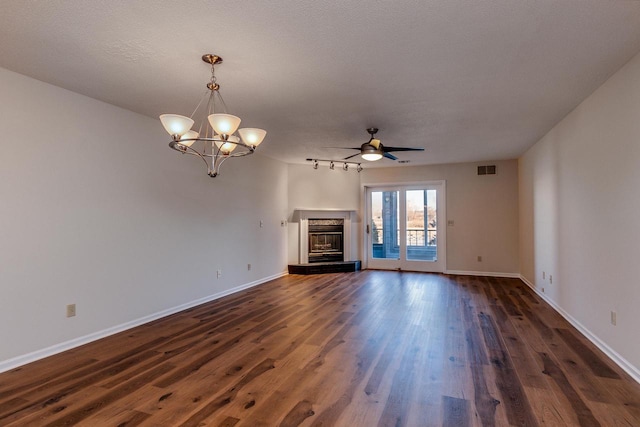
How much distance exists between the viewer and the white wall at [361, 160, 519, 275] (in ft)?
22.8

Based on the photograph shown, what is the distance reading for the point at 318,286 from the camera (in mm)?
6078

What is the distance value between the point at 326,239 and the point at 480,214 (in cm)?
343

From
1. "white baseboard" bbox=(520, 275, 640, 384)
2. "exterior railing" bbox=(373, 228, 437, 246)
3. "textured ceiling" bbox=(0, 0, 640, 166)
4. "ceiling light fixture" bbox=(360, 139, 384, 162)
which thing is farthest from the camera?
"exterior railing" bbox=(373, 228, 437, 246)

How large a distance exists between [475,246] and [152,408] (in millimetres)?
6742

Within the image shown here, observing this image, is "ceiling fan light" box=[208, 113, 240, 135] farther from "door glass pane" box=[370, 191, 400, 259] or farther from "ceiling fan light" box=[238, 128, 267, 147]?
"door glass pane" box=[370, 191, 400, 259]

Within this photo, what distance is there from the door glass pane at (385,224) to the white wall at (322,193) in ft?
1.24

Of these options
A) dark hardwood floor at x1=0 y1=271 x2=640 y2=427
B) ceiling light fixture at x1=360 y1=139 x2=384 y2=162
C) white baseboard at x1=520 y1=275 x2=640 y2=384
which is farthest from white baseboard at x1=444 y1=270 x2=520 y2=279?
ceiling light fixture at x1=360 y1=139 x2=384 y2=162

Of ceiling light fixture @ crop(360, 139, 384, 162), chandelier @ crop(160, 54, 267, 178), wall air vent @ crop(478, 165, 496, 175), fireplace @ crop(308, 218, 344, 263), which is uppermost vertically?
wall air vent @ crop(478, 165, 496, 175)

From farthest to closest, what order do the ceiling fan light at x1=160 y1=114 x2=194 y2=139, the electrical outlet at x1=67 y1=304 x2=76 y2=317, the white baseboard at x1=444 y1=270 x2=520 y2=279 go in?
1. the white baseboard at x1=444 y1=270 x2=520 y2=279
2. the electrical outlet at x1=67 y1=304 x2=76 y2=317
3. the ceiling fan light at x1=160 y1=114 x2=194 y2=139

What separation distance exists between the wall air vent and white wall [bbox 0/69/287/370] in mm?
5381

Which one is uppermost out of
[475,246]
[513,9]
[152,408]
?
[513,9]

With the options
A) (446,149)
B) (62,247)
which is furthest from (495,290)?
(62,247)

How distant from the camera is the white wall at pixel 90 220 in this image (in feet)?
9.44

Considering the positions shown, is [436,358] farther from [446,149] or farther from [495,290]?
[446,149]
